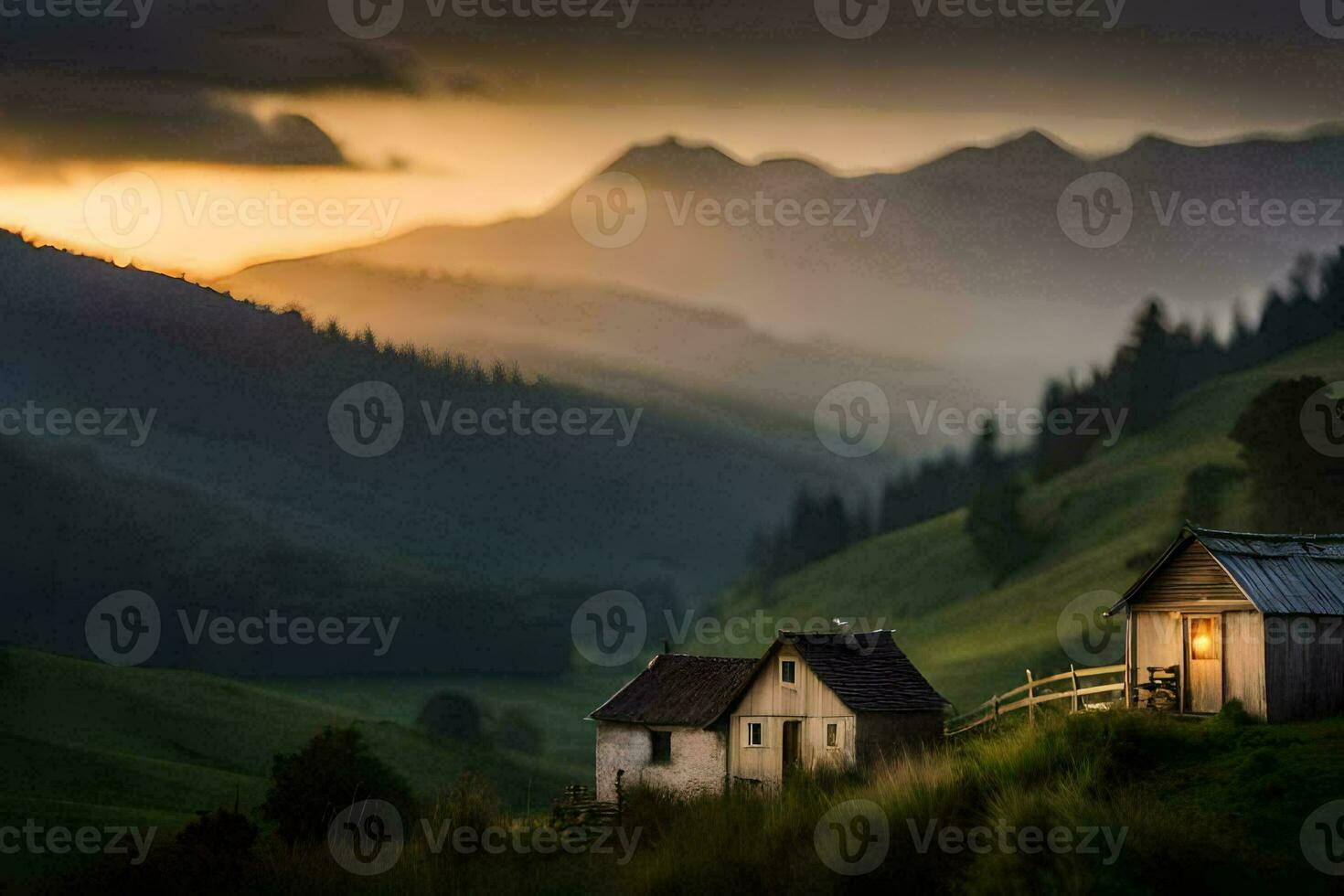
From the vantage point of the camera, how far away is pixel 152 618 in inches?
7195

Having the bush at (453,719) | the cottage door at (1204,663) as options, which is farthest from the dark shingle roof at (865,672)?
the bush at (453,719)

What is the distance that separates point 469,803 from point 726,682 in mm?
13170

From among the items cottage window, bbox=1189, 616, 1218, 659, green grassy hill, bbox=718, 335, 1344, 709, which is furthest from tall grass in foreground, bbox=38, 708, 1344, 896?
green grassy hill, bbox=718, 335, 1344, 709

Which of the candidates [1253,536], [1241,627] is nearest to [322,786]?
[1241,627]

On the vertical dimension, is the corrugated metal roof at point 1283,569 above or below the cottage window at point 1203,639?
above

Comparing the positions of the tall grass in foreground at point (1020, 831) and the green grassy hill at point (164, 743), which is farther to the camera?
the green grassy hill at point (164, 743)

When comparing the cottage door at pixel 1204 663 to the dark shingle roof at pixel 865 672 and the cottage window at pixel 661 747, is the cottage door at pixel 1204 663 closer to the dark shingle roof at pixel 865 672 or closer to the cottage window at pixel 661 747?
the dark shingle roof at pixel 865 672

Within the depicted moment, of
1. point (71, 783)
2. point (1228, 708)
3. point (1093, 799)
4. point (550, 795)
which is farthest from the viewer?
point (550, 795)

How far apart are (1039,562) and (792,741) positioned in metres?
91.3

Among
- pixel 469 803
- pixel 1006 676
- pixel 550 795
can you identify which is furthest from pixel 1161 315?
pixel 469 803

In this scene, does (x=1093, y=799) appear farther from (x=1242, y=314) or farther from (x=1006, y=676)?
(x=1242, y=314)

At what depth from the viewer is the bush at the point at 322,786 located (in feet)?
183

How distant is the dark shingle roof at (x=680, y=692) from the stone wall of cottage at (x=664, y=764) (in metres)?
0.44

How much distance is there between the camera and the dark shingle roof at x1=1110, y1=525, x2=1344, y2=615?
1811 inches
